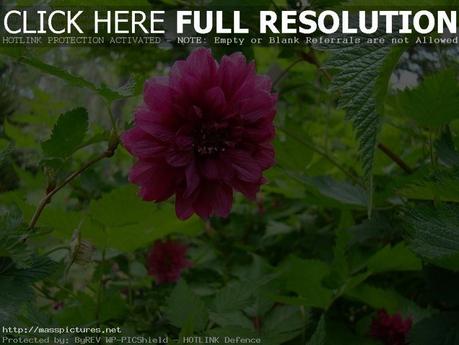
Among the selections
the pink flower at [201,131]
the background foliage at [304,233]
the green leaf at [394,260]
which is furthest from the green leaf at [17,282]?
the green leaf at [394,260]

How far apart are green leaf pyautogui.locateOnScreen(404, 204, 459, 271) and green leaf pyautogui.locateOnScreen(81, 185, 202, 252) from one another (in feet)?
0.96

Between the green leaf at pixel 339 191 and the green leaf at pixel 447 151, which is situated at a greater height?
the green leaf at pixel 447 151

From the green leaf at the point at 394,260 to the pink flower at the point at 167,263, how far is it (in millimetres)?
475

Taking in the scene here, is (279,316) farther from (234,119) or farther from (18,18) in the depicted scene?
(18,18)

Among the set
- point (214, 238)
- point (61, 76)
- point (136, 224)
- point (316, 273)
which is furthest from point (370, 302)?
point (214, 238)

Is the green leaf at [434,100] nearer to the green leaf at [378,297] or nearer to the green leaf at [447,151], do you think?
the green leaf at [447,151]

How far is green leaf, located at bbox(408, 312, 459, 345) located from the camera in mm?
562

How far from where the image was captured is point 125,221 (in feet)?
2.18

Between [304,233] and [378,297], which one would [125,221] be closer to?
[378,297]

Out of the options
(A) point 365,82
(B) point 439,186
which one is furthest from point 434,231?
(A) point 365,82

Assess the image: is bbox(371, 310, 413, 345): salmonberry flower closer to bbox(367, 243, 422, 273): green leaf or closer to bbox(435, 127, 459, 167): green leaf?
bbox(367, 243, 422, 273): green leaf

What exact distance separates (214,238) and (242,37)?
1.96 ft

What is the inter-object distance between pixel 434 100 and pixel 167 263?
0.62 m

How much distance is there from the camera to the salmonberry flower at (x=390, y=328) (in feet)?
2.22
